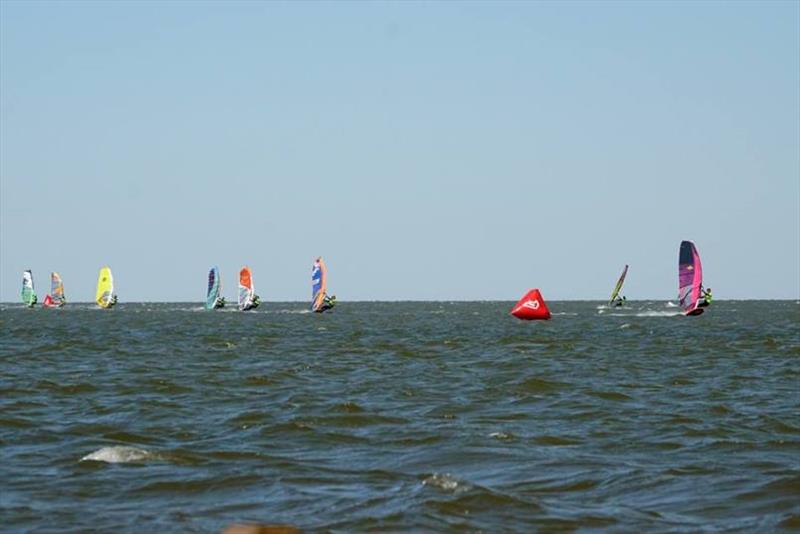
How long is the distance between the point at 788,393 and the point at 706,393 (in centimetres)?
168

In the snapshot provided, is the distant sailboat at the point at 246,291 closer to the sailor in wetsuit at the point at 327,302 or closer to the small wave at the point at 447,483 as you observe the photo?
the sailor in wetsuit at the point at 327,302

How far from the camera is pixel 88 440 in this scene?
17469 millimetres

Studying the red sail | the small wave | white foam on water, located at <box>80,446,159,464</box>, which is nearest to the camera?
the small wave

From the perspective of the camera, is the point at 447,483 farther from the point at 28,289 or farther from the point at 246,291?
the point at 28,289

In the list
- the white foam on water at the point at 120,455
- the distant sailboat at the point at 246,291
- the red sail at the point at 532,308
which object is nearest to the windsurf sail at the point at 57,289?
the distant sailboat at the point at 246,291

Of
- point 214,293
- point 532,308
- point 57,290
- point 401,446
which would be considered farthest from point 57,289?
point 401,446

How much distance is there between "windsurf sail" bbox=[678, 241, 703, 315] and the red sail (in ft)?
29.6

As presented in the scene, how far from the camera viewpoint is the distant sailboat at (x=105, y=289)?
404 ft

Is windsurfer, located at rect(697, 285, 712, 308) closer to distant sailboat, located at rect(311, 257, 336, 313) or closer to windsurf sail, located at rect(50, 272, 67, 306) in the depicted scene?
distant sailboat, located at rect(311, 257, 336, 313)

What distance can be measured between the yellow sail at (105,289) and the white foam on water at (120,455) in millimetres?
108575

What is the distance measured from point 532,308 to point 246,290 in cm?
3753

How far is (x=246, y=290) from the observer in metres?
111

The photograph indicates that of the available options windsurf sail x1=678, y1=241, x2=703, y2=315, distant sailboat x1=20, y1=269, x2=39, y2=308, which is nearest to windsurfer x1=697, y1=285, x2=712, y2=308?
windsurf sail x1=678, y1=241, x2=703, y2=315

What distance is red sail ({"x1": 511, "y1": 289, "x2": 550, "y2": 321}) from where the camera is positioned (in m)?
80.5
